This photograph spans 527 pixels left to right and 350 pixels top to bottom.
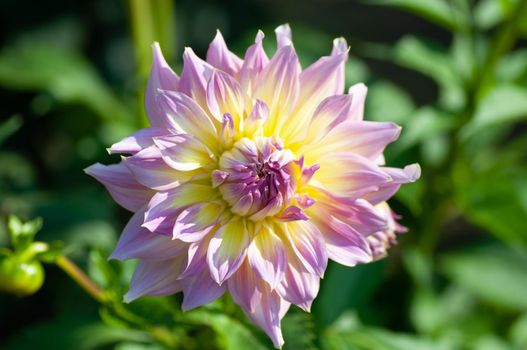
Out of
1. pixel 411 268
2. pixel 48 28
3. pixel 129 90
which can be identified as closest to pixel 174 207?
pixel 411 268

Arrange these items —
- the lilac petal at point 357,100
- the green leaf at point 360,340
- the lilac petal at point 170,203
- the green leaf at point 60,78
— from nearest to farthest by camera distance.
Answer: the lilac petal at point 170,203 < the lilac petal at point 357,100 < the green leaf at point 360,340 < the green leaf at point 60,78

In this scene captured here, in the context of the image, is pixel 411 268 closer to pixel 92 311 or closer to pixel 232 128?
pixel 92 311

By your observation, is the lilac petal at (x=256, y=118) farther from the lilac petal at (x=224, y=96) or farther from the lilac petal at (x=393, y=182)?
the lilac petal at (x=393, y=182)

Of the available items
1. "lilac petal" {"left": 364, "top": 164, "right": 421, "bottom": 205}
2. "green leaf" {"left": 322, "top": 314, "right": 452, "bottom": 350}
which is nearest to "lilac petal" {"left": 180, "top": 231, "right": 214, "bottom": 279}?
"lilac petal" {"left": 364, "top": 164, "right": 421, "bottom": 205}

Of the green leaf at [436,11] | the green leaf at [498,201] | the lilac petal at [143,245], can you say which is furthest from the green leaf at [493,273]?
the lilac petal at [143,245]

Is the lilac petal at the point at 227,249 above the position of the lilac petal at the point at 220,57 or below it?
below

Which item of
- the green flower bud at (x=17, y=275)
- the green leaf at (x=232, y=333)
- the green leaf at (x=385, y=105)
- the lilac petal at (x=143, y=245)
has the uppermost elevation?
the lilac petal at (x=143, y=245)
